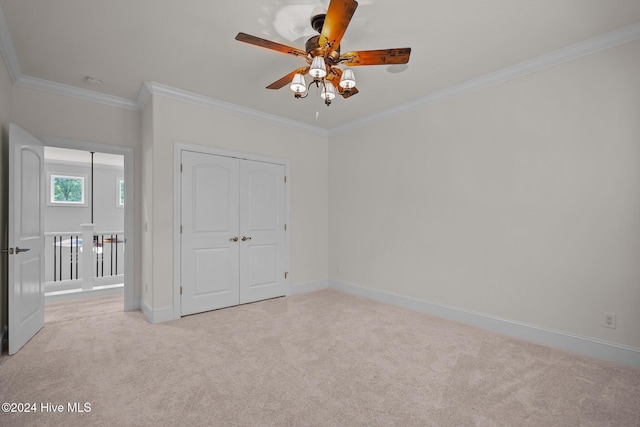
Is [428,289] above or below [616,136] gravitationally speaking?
below

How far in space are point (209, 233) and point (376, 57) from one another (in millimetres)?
2932

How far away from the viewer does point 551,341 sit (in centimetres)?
293

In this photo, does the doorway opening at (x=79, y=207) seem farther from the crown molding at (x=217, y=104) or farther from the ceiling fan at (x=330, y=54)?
the ceiling fan at (x=330, y=54)

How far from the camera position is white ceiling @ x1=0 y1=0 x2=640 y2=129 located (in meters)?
2.27

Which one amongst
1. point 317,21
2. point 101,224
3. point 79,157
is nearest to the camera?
point 317,21

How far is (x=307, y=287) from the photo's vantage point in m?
5.08

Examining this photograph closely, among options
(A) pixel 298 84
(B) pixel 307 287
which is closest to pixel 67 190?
(B) pixel 307 287

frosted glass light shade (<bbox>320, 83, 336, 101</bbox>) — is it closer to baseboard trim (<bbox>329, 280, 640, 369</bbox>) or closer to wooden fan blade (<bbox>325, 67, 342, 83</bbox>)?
wooden fan blade (<bbox>325, 67, 342, 83</bbox>)

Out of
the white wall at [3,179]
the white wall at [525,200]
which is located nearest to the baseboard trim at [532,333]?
the white wall at [525,200]

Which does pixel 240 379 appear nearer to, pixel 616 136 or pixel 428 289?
pixel 428 289

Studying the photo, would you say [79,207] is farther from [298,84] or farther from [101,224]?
[298,84]

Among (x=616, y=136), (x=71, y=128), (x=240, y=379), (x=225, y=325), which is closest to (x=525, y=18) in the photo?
(x=616, y=136)

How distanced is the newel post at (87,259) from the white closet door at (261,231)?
2.66 metres

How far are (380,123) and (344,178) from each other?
1050 mm
